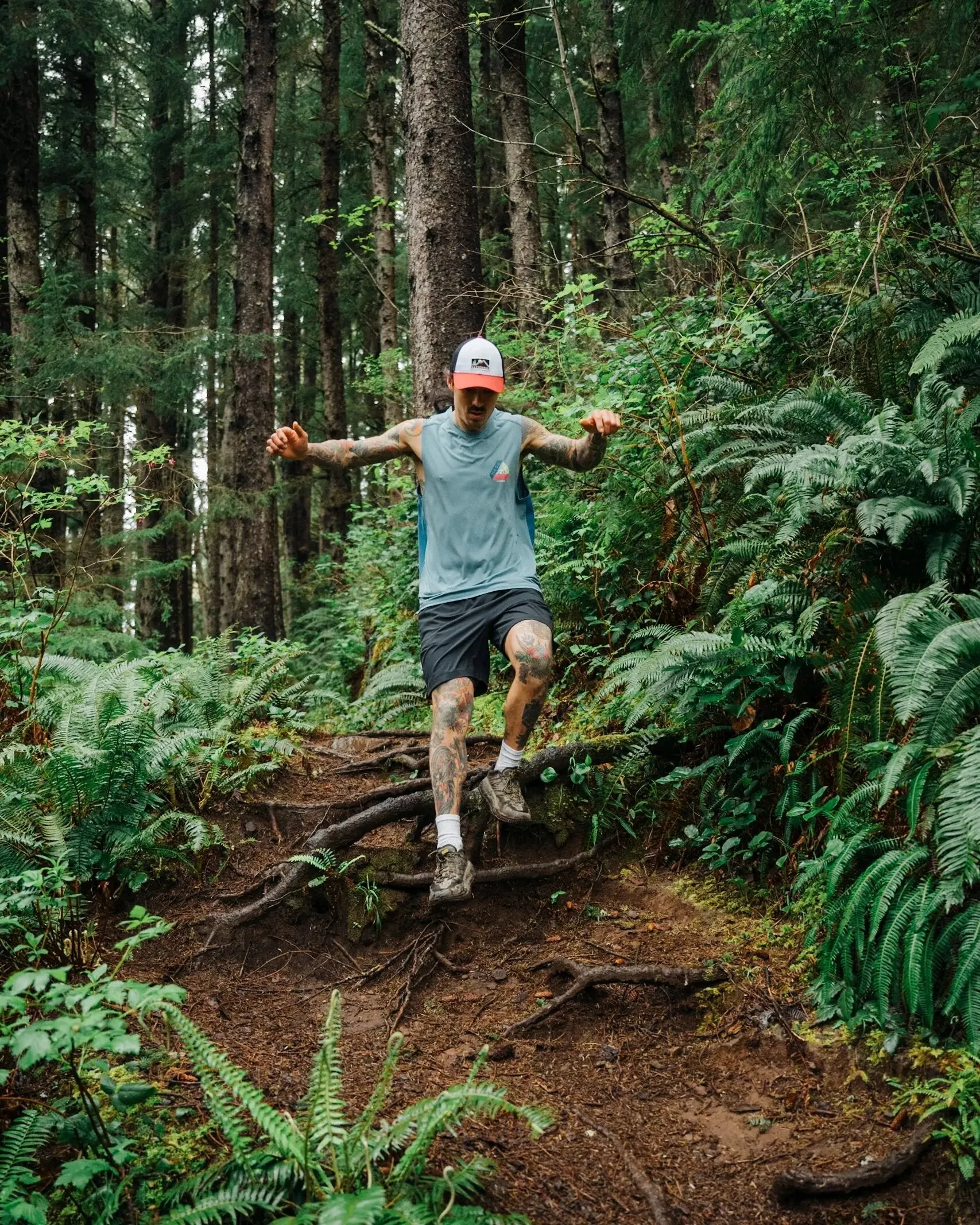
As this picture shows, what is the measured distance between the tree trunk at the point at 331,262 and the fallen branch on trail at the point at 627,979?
1361 cm

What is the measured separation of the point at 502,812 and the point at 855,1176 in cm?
224

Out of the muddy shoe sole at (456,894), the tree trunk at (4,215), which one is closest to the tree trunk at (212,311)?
the tree trunk at (4,215)

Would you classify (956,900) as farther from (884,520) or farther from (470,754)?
(470,754)

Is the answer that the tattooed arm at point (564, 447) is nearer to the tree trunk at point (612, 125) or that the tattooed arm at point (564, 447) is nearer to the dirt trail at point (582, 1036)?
the dirt trail at point (582, 1036)

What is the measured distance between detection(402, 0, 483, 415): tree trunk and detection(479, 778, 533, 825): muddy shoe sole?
11.2 feet

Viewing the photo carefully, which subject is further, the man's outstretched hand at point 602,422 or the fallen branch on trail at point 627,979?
the man's outstretched hand at point 602,422

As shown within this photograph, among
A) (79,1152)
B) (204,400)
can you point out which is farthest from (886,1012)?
(204,400)

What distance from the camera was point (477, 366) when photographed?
14.9 ft

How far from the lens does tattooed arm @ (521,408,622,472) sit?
4.69m

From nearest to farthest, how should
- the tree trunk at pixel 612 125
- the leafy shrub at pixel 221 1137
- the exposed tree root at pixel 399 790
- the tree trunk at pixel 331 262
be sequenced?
the leafy shrub at pixel 221 1137, the exposed tree root at pixel 399 790, the tree trunk at pixel 612 125, the tree trunk at pixel 331 262

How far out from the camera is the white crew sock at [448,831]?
4.31 m

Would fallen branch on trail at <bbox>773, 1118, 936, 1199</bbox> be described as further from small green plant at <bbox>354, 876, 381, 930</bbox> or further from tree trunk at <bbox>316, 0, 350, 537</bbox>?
tree trunk at <bbox>316, 0, 350, 537</bbox>

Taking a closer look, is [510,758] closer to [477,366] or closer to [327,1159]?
[477,366]

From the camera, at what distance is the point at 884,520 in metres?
3.99
